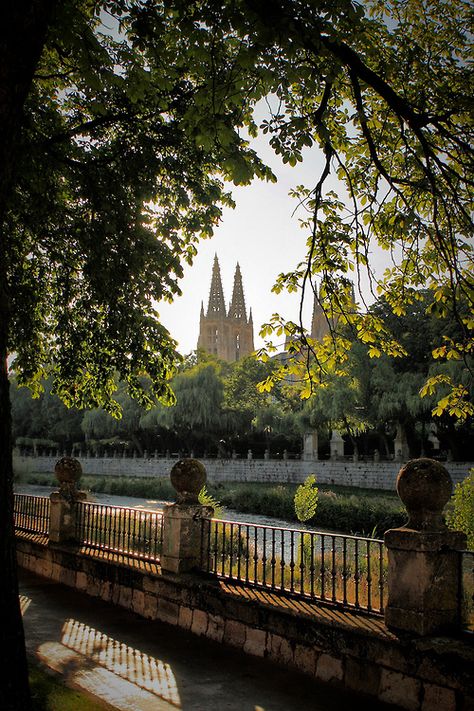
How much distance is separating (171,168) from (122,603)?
282 inches

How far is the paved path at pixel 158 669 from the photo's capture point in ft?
17.7

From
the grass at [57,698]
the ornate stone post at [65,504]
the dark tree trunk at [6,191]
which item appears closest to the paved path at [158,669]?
the grass at [57,698]

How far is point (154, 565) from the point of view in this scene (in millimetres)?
8797

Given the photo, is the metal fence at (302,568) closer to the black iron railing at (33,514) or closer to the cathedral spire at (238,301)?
the black iron railing at (33,514)

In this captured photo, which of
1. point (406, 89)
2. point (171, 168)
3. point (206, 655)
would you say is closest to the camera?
point (206, 655)

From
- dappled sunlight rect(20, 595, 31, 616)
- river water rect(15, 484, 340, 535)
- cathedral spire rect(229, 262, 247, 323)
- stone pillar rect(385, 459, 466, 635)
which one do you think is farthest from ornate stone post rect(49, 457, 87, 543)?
cathedral spire rect(229, 262, 247, 323)

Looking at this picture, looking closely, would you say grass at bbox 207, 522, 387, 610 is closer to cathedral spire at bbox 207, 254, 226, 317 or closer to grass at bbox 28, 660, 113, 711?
grass at bbox 28, 660, 113, 711

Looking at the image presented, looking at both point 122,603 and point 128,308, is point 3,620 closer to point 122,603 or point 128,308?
point 122,603

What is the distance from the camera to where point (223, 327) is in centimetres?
12756

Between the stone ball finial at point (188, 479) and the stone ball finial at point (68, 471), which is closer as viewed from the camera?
the stone ball finial at point (188, 479)

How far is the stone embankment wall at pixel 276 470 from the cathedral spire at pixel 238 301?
66313mm

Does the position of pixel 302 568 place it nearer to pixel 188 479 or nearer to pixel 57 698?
pixel 188 479

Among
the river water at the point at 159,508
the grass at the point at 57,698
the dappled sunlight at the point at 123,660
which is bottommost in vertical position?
the river water at the point at 159,508

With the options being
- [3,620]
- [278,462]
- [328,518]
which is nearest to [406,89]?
[3,620]
